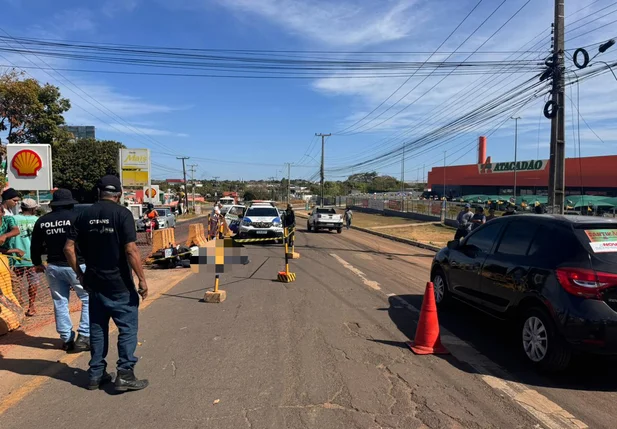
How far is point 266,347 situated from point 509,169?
197 ft

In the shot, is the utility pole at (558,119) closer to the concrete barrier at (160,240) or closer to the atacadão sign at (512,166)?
the concrete barrier at (160,240)

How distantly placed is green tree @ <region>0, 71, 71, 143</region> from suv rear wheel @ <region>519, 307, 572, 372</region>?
2867cm

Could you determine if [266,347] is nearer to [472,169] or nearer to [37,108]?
[37,108]

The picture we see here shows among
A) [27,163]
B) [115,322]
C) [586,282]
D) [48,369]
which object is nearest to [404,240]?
[27,163]

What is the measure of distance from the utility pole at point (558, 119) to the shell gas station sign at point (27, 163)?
48.7ft

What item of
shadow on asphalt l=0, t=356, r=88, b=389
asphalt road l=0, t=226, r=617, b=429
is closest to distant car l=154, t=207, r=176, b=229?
asphalt road l=0, t=226, r=617, b=429

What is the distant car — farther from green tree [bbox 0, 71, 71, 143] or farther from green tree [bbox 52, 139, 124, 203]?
green tree [bbox 52, 139, 124, 203]

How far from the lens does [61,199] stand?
5266 mm

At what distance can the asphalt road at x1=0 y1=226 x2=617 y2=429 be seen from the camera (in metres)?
3.63

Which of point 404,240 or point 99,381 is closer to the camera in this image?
point 99,381

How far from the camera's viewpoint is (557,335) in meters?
4.42

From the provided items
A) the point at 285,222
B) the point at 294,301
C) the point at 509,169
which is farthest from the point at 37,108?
the point at 509,169

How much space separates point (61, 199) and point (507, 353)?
564 cm

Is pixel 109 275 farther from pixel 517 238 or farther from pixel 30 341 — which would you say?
pixel 517 238
